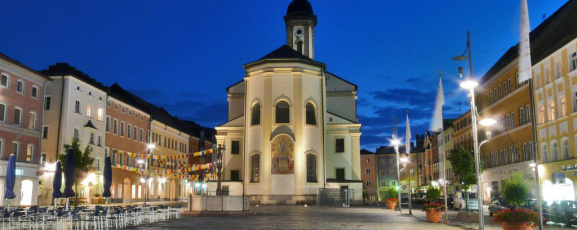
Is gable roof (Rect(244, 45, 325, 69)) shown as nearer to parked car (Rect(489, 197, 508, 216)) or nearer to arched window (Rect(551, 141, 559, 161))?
arched window (Rect(551, 141, 559, 161))

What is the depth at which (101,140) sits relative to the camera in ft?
184

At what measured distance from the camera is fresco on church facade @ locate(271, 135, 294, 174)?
175 ft

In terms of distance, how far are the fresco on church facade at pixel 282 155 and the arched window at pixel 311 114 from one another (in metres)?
3.46

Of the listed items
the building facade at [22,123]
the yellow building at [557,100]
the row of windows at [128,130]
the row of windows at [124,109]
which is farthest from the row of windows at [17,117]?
the yellow building at [557,100]

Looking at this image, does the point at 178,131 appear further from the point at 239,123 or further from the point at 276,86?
the point at 276,86

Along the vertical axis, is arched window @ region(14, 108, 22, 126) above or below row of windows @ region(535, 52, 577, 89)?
below

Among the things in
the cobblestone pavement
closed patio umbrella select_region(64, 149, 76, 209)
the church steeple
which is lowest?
the cobblestone pavement

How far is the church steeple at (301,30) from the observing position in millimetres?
73688

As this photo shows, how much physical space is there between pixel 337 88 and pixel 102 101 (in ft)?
90.3

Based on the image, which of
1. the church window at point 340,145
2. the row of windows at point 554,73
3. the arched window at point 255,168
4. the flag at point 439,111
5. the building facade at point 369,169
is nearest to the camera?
the flag at point 439,111

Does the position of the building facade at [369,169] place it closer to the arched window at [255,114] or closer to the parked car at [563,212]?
the arched window at [255,114]

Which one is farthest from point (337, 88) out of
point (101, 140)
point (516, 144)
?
point (101, 140)

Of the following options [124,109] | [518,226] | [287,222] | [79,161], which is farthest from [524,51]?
[124,109]

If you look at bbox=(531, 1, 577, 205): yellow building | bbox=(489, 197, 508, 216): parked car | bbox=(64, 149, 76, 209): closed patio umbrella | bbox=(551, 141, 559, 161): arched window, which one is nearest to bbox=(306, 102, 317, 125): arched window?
bbox=(531, 1, 577, 205): yellow building
